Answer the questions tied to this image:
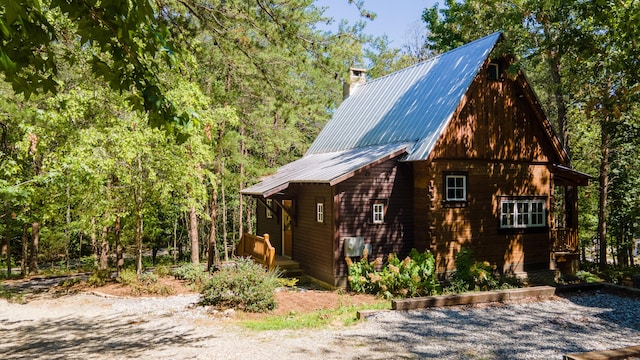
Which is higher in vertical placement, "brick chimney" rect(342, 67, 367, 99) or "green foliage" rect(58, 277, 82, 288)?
"brick chimney" rect(342, 67, 367, 99)

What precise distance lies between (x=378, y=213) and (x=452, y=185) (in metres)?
2.79

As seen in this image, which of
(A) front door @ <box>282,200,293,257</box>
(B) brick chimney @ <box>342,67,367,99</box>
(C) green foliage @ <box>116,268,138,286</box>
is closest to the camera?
(C) green foliage @ <box>116,268,138,286</box>

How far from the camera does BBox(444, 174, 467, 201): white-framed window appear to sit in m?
14.8

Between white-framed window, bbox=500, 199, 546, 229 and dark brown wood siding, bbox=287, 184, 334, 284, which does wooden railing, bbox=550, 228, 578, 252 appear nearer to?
white-framed window, bbox=500, 199, 546, 229

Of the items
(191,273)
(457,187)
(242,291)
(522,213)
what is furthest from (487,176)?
(191,273)

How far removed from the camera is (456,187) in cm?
1494

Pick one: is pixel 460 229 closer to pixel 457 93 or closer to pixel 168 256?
pixel 457 93

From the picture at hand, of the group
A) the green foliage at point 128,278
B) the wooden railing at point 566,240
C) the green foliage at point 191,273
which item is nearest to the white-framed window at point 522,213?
the wooden railing at point 566,240

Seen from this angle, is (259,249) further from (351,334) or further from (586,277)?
A: (586,277)

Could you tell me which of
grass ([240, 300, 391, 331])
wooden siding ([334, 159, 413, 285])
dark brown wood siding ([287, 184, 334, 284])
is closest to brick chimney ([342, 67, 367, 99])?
dark brown wood siding ([287, 184, 334, 284])

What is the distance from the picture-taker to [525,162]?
16.0 metres

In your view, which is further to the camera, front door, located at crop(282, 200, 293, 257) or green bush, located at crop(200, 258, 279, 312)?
front door, located at crop(282, 200, 293, 257)

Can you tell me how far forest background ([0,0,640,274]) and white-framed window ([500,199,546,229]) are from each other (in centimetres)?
378

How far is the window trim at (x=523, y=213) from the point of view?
15633mm
